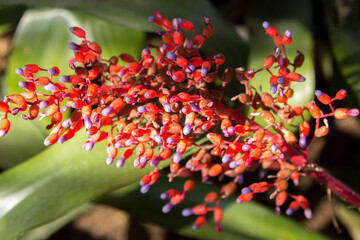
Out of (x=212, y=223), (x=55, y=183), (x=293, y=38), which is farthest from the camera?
(x=212, y=223)

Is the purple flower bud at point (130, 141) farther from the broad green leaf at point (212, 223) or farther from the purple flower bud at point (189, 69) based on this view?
the broad green leaf at point (212, 223)

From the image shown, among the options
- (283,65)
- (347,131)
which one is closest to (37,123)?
(283,65)

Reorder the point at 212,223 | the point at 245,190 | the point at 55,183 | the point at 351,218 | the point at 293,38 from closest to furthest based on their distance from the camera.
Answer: the point at 245,190
the point at 55,183
the point at 293,38
the point at 212,223
the point at 351,218

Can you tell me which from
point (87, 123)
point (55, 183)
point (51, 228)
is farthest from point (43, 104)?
point (51, 228)

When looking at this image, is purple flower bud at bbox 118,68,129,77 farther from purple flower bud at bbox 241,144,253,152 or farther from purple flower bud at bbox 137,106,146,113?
purple flower bud at bbox 241,144,253,152

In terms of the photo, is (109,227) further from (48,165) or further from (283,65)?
(283,65)

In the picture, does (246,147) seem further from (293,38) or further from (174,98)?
(293,38)
